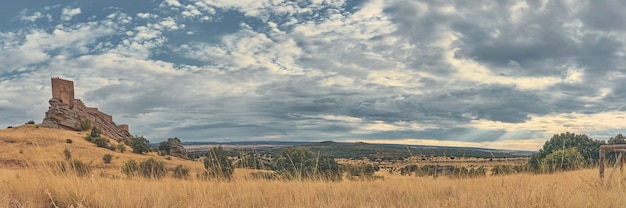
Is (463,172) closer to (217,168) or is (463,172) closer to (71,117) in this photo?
(217,168)

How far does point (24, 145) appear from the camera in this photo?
53688mm

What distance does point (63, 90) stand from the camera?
8475 cm

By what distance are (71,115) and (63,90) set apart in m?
10.9

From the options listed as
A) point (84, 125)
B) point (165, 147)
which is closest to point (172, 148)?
point (165, 147)

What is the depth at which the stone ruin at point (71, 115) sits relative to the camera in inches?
2884

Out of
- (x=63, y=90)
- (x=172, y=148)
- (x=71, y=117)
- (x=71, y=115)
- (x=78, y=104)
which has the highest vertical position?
(x=63, y=90)

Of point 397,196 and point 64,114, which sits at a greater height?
point 64,114

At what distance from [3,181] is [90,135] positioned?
2650 inches

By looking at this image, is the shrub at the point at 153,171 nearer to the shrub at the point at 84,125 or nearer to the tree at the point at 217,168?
the tree at the point at 217,168

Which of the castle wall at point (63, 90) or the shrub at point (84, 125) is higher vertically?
the castle wall at point (63, 90)

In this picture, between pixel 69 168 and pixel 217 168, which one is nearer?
pixel 69 168

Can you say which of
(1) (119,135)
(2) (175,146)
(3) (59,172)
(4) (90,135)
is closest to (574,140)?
(3) (59,172)

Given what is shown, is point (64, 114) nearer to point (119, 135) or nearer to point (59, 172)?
point (119, 135)

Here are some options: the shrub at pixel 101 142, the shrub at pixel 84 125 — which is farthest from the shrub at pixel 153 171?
the shrub at pixel 84 125
